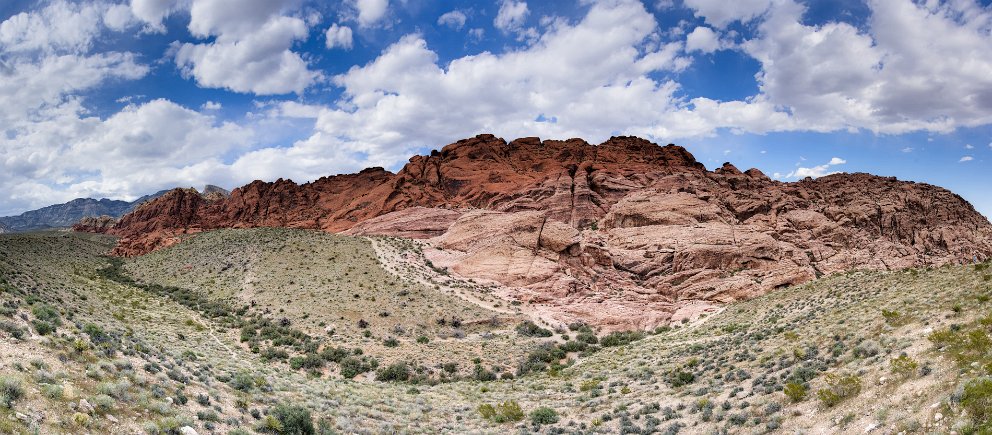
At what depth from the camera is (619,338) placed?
1462 inches

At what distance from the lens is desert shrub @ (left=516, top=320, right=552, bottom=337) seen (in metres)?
37.3

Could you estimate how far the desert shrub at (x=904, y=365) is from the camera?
42.1 feet

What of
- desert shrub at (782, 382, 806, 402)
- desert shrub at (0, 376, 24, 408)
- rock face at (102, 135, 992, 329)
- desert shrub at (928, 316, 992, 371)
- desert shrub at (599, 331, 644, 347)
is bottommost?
desert shrub at (599, 331, 644, 347)

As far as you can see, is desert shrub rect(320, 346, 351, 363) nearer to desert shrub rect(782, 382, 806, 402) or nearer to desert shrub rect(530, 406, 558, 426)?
desert shrub rect(530, 406, 558, 426)

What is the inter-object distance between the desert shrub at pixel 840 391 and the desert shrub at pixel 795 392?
1.91 ft

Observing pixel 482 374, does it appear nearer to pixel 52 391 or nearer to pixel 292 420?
pixel 292 420

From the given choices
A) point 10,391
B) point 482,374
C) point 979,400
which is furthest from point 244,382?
point 979,400

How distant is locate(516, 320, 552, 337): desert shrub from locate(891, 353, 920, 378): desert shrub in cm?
2535

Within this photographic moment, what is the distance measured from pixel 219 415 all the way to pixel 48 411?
187 inches

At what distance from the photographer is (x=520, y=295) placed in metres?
44.5

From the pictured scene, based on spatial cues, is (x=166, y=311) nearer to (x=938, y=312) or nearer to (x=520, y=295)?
(x=520, y=295)

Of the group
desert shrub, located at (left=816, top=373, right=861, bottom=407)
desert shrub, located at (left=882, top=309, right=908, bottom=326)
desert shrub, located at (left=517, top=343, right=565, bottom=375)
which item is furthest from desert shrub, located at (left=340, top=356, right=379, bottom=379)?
desert shrub, located at (left=882, top=309, right=908, bottom=326)

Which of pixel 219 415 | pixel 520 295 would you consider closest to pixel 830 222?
pixel 520 295

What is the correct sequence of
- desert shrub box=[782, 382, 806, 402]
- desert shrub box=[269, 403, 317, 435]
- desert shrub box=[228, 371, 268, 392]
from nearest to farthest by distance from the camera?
1. desert shrub box=[782, 382, 806, 402]
2. desert shrub box=[269, 403, 317, 435]
3. desert shrub box=[228, 371, 268, 392]
